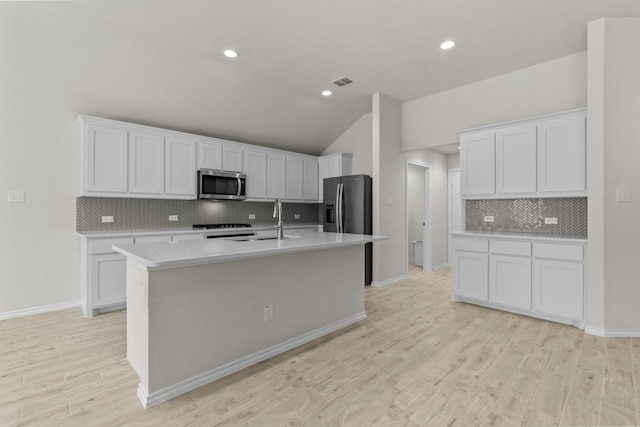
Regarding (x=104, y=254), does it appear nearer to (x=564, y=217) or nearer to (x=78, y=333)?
(x=78, y=333)

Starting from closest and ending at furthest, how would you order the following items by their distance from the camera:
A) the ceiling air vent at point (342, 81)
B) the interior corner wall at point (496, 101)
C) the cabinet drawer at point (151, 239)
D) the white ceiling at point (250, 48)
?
the white ceiling at point (250, 48), the interior corner wall at point (496, 101), the cabinet drawer at point (151, 239), the ceiling air vent at point (342, 81)

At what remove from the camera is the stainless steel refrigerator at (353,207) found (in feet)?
15.9

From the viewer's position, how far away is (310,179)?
19.9ft

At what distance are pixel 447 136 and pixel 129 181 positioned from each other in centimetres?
445

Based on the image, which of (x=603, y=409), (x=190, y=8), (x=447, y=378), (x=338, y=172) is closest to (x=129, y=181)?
(x=190, y=8)

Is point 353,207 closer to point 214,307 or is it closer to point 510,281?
point 510,281

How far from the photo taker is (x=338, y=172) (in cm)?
576

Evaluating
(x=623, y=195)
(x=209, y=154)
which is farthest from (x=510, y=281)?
(x=209, y=154)

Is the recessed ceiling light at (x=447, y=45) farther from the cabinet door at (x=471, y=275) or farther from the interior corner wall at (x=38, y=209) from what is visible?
the interior corner wall at (x=38, y=209)

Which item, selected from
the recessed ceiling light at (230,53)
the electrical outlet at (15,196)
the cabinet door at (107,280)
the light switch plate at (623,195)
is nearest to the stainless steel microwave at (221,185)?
the cabinet door at (107,280)

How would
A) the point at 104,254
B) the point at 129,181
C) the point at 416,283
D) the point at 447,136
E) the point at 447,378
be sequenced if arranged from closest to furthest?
the point at 447,378 < the point at 104,254 < the point at 129,181 < the point at 447,136 < the point at 416,283

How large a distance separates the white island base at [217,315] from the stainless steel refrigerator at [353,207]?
188cm

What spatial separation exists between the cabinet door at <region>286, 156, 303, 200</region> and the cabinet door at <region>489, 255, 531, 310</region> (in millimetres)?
3363

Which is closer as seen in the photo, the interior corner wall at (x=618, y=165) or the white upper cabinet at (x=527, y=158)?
the interior corner wall at (x=618, y=165)
